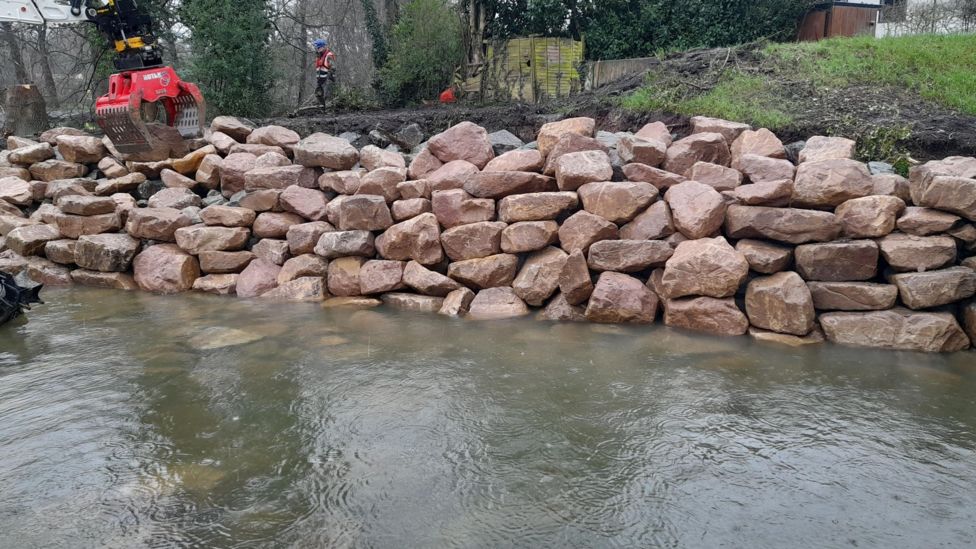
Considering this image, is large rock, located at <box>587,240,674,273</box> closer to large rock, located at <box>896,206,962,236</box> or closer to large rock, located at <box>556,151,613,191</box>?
large rock, located at <box>556,151,613,191</box>

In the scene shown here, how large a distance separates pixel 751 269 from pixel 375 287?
3295 mm

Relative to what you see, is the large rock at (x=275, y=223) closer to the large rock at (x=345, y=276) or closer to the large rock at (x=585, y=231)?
the large rock at (x=345, y=276)

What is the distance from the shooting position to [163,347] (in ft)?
16.6

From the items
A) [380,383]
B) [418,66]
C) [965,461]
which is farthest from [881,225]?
[418,66]

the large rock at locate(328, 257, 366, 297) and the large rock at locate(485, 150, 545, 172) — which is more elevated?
the large rock at locate(485, 150, 545, 172)

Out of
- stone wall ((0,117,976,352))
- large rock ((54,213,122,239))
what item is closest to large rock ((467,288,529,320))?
stone wall ((0,117,976,352))

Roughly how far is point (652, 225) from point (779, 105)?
287 centimetres

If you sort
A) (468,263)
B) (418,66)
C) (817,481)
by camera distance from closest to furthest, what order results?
(817,481) < (468,263) < (418,66)

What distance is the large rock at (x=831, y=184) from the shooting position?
5.20 meters

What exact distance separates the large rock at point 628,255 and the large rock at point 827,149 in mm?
1618

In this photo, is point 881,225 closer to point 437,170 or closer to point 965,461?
point 965,461

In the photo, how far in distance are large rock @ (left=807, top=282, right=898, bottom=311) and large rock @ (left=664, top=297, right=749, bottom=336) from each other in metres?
0.56

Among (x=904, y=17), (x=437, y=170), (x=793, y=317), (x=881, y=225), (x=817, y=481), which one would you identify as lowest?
(x=817, y=481)

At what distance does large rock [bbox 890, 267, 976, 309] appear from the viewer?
475cm
